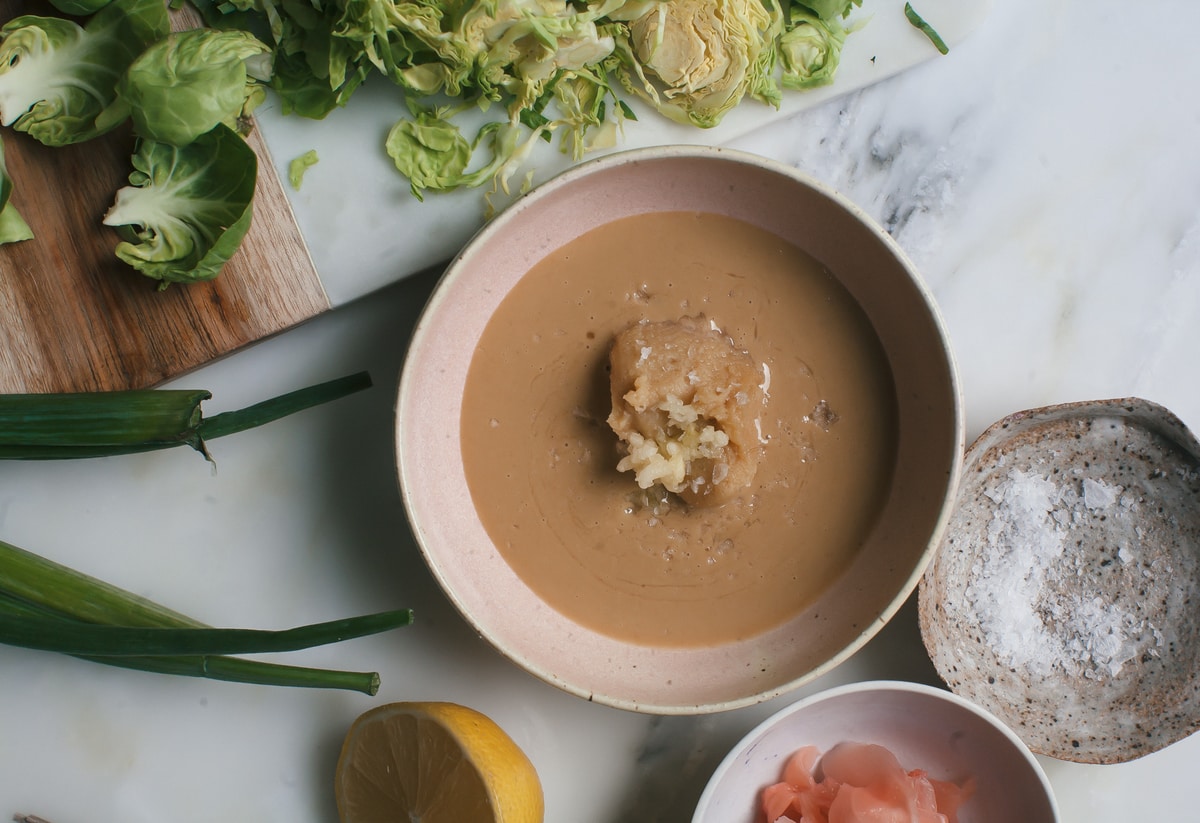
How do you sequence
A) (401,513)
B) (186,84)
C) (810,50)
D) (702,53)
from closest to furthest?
(186,84)
(702,53)
(810,50)
(401,513)

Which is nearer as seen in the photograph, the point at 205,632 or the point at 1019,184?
the point at 205,632

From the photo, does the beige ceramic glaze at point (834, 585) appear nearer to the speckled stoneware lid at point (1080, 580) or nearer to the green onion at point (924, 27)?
the speckled stoneware lid at point (1080, 580)

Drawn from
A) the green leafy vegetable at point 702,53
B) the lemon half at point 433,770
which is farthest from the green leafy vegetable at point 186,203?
the lemon half at point 433,770

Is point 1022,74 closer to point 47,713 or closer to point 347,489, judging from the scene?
point 347,489

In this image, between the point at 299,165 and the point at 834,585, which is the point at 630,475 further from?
the point at 299,165

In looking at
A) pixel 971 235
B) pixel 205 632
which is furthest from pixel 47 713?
pixel 971 235

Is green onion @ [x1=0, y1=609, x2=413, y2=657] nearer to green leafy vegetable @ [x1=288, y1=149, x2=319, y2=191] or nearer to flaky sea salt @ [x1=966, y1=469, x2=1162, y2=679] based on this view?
green leafy vegetable @ [x1=288, y1=149, x2=319, y2=191]

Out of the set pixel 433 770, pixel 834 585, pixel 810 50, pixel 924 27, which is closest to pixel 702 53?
pixel 810 50
